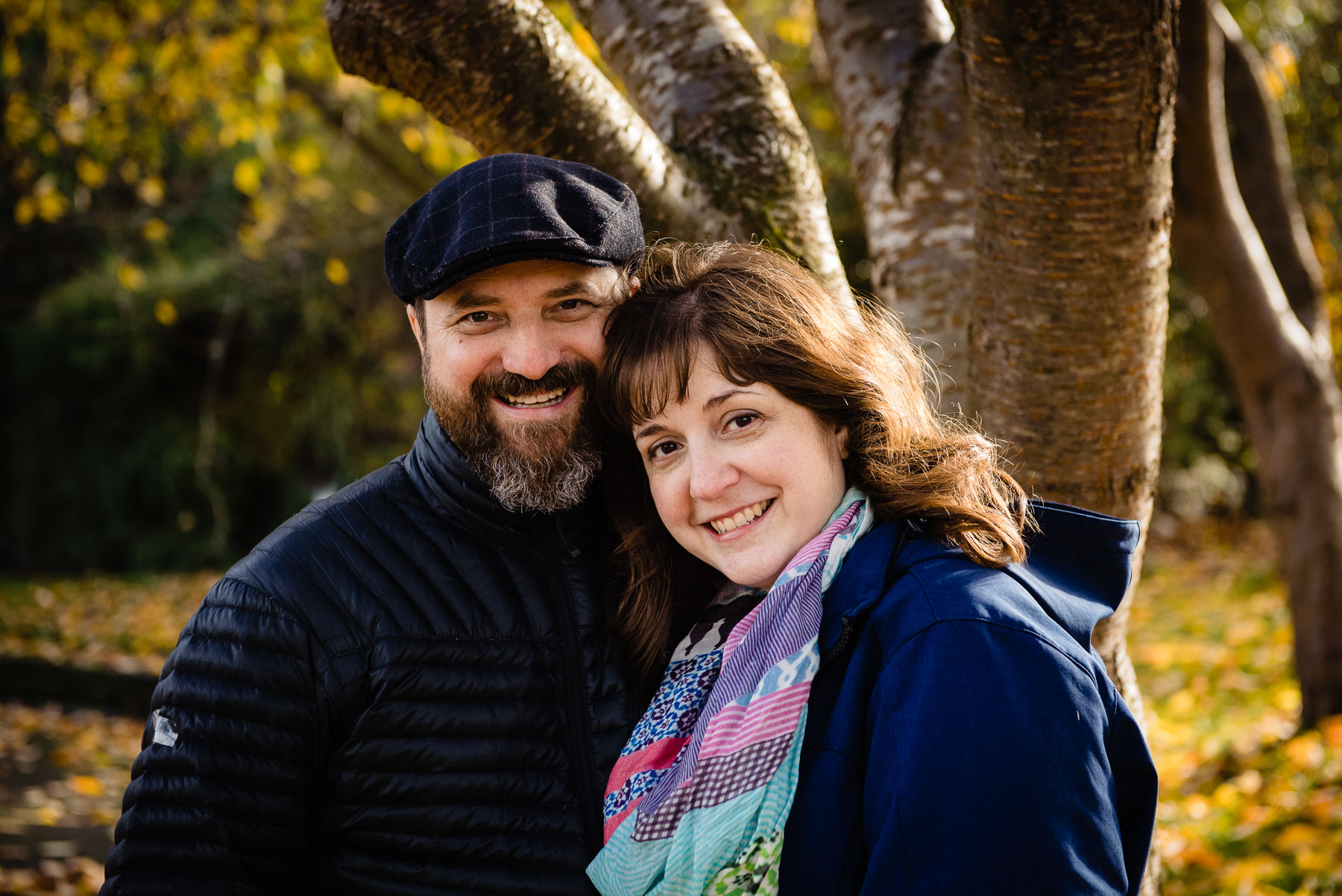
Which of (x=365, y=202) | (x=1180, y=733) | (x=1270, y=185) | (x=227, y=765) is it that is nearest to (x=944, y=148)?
(x=227, y=765)

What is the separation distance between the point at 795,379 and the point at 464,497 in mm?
690

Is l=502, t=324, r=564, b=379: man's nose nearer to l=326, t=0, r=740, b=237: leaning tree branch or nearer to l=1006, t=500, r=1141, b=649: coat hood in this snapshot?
l=326, t=0, r=740, b=237: leaning tree branch

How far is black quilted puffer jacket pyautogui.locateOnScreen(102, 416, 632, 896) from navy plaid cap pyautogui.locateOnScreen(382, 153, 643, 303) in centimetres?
42

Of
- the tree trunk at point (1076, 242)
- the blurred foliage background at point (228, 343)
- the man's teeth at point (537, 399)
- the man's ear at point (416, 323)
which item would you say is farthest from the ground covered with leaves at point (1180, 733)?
the man's ear at point (416, 323)

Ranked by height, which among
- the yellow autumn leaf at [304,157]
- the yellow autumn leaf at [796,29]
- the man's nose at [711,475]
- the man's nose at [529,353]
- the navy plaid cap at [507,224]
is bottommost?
the man's nose at [711,475]

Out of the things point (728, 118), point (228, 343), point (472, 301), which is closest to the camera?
point (472, 301)

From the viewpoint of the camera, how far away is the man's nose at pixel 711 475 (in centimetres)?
176

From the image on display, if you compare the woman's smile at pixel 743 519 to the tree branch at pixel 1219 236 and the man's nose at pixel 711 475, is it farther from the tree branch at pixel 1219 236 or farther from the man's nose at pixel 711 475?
the tree branch at pixel 1219 236

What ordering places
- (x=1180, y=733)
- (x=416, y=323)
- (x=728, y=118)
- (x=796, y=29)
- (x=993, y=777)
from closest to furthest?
(x=993, y=777) < (x=416, y=323) < (x=728, y=118) < (x=1180, y=733) < (x=796, y=29)

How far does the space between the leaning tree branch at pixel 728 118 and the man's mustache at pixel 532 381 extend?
1.89 ft

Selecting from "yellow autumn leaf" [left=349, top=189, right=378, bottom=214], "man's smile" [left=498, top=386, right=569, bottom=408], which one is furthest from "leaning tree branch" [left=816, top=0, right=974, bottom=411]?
"yellow autumn leaf" [left=349, top=189, right=378, bottom=214]

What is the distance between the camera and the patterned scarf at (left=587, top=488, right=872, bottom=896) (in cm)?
151

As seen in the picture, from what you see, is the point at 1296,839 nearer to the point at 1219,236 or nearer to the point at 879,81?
the point at 1219,236

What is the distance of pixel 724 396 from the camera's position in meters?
1.77
